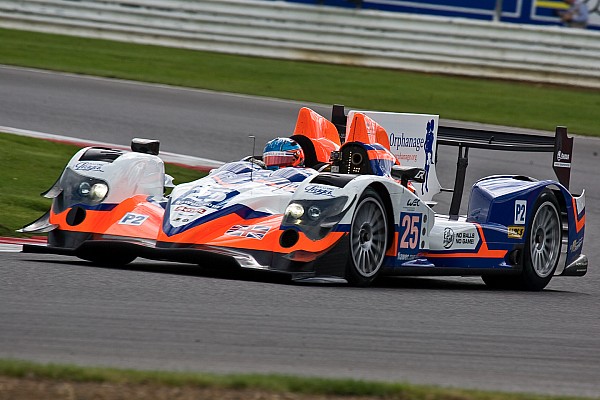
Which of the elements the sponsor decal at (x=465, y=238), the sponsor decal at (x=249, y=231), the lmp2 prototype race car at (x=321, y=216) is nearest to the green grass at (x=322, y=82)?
the lmp2 prototype race car at (x=321, y=216)

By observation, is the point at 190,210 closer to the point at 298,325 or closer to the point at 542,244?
the point at 298,325

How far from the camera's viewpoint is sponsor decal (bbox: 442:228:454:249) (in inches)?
341

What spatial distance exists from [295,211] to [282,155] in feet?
4.10

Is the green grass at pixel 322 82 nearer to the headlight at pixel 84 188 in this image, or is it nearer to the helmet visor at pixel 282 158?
the helmet visor at pixel 282 158

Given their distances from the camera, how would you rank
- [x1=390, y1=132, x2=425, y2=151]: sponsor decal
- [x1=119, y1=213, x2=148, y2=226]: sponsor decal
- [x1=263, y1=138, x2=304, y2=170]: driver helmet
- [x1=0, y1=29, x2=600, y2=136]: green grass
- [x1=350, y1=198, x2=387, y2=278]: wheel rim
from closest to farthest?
[x1=350, y1=198, x2=387, y2=278]: wheel rim → [x1=119, y1=213, x2=148, y2=226]: sponsor decal → [x1=263, y1=138, x2=304, y2=170]: driver helmet → [x1=390, y1=132, x2=425, y2=151]: sponsor decal → [x1=0, y1=29, x2=600, y2=136]: green grass

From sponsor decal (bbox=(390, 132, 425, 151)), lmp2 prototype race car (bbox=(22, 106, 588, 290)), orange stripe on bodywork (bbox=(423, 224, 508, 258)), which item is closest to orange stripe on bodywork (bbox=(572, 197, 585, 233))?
lmp2 prototype race car (bbox=(22, 106, 588, 290))

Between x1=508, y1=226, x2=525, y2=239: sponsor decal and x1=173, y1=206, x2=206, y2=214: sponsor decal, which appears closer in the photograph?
x1=173, y1=206, x2=206, y2=214: sponsor decal

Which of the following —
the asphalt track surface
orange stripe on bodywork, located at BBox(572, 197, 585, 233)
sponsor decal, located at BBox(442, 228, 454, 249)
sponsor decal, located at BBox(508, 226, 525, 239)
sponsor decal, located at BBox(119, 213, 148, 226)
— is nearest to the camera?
the asphalt track surface

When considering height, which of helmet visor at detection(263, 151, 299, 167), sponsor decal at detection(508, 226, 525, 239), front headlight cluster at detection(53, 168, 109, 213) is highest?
helmet visor at detection(263, 151, 299, 167)

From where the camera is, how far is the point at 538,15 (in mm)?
22312

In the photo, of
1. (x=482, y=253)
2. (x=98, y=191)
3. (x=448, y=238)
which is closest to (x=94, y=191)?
(x=98, y=191)

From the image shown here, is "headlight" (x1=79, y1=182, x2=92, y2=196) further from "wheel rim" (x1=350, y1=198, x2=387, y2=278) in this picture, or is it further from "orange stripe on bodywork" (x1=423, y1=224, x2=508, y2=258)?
"orange stripe on bodywork" (x1=423, y1=224, x2=508, y2=258)

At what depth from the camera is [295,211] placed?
7.59 meters

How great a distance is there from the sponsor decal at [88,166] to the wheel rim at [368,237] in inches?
71.9
